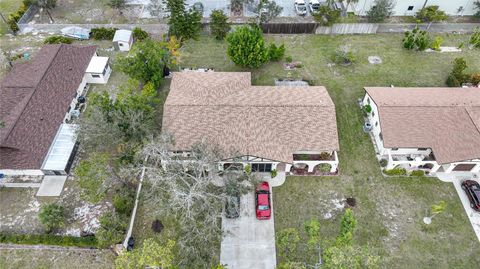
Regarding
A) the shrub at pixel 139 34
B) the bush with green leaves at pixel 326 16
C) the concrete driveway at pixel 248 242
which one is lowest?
the concrete driveway at pixel 248 242

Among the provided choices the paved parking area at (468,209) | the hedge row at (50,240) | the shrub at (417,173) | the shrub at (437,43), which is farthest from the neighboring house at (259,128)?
the shrub at (437,43)

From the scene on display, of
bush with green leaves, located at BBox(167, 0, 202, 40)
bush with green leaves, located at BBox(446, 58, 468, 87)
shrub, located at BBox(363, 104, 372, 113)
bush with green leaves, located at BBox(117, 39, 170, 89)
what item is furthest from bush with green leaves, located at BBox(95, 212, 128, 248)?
bush with green leaves, located at BBox(446, 58, 468, 87)

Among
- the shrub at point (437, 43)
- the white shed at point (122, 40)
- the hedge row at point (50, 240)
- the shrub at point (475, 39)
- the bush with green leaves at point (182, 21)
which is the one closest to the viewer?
the hedge row at point (50, 240)

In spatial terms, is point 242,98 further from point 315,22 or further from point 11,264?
point 11,264

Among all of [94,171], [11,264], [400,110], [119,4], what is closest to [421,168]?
[400,110]

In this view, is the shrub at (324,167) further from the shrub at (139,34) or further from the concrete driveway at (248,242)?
the shrub at (139,34)

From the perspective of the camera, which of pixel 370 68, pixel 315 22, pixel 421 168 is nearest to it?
pixel 421 168

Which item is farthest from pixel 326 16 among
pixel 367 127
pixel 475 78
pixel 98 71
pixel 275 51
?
pixel 98 71
